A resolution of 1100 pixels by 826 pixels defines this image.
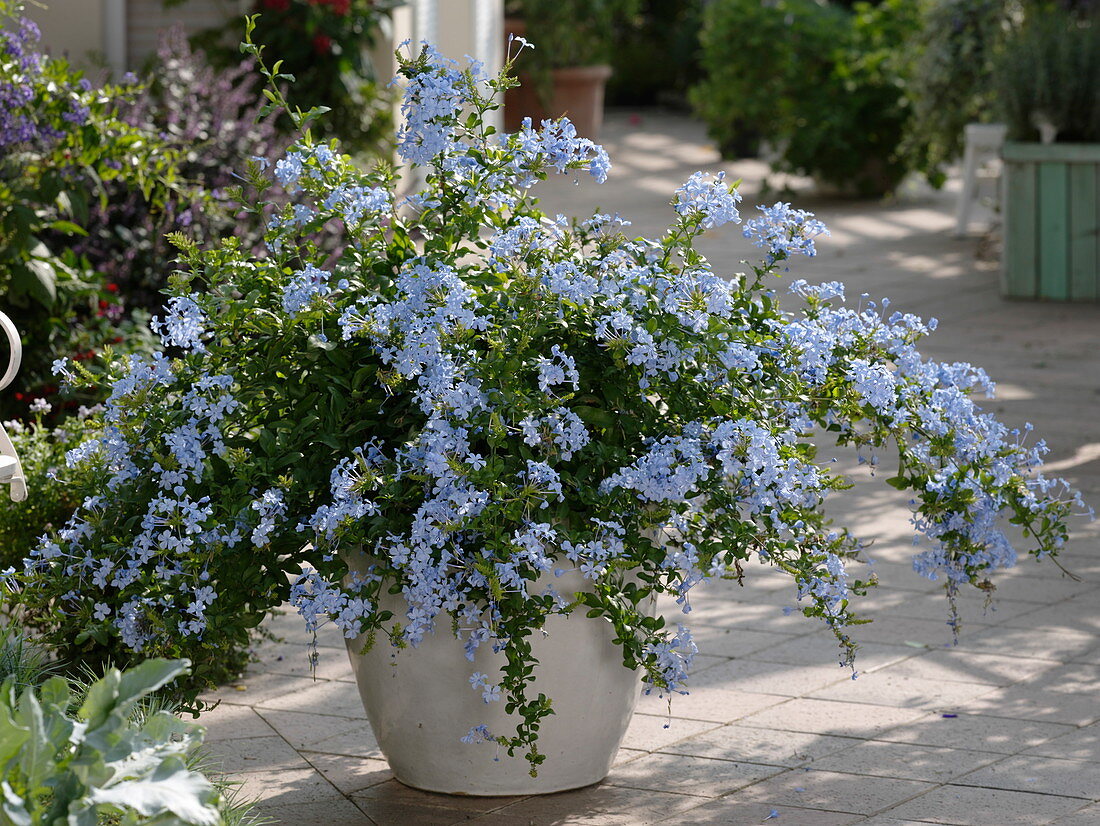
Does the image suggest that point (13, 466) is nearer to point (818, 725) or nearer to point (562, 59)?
point (818, 725)

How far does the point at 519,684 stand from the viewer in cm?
253

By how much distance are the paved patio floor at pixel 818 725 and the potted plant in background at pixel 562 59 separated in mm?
9398

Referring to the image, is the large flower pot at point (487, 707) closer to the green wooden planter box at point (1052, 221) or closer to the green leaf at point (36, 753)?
the green leaf at point (36, 753)

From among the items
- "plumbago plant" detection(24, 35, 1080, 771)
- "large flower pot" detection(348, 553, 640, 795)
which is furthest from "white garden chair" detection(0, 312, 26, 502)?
"large flower pot" detection(348, 553, 640, 795)

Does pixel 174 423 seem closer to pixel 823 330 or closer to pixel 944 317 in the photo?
pixel 823 330

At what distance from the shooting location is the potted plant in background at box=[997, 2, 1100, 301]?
8.16 meters

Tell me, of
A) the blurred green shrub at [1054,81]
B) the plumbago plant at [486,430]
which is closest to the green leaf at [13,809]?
the plumbago plant at [486,430]

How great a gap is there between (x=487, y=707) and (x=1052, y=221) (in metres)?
6.46

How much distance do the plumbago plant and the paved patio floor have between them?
38 cm

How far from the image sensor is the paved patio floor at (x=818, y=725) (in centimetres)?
287

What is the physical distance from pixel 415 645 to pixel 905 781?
3.61ft

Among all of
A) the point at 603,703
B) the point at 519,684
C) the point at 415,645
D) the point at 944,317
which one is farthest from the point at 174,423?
the point at 944,317

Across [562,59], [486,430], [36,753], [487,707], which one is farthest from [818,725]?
[562,59]

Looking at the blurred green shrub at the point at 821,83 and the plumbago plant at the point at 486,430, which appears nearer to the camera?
the plumbago plant at the point at 486,430
